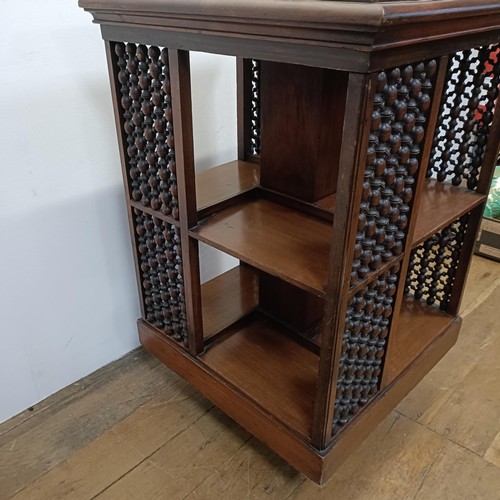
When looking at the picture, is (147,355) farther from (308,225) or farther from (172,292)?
(308,225)

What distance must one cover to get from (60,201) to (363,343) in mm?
808

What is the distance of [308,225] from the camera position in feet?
3.51

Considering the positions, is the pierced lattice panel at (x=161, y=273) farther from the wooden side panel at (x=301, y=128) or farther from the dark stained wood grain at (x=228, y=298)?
the wooden side panel at (x=301, y=128)

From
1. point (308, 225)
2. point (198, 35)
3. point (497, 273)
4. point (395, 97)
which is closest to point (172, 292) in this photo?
point (308, 225)

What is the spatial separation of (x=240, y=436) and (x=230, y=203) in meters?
0.61

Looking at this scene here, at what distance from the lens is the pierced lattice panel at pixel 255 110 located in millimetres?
1338

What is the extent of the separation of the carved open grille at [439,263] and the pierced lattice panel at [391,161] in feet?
1.47

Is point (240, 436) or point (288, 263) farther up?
point (288, 263)

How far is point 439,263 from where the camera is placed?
1370 millimetres

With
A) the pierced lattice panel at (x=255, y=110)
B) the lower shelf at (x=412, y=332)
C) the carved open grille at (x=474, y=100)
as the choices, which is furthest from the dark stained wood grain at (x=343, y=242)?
the pierced lattice panel at (x=255, y=110)

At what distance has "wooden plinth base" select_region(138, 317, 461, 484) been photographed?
40.1 inches

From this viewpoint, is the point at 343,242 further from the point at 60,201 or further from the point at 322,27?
the point at 60,201

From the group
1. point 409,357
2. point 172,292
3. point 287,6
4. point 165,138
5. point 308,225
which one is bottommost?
point 409,357

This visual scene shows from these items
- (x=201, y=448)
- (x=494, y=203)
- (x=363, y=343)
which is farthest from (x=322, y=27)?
(x=494, y=203)
